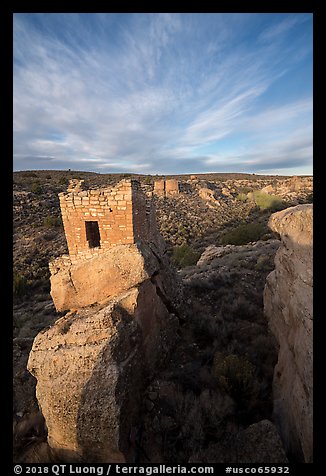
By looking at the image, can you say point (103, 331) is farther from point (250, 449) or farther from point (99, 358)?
point (250, 449)

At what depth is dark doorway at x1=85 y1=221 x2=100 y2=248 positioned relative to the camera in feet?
18.5

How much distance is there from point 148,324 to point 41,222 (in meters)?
21.3

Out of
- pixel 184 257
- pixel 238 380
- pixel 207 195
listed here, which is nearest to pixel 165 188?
pixel 207 195

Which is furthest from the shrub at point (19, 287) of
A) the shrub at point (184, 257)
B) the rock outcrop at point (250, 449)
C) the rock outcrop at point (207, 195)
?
the rock outcrop at point (207, 195)

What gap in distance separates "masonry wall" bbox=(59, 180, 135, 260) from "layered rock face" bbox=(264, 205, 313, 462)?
11.3 ft

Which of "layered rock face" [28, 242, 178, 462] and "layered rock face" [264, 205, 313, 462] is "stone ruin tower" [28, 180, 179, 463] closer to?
"layered rock face" [28, 242, 178, 462]

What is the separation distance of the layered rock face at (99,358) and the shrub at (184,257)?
11.0 metres

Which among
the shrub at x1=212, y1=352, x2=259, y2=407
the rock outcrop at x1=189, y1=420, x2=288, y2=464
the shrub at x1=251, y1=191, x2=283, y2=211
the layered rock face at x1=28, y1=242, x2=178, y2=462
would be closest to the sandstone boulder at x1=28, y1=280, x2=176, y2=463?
the layered rock face at x1=28, y1=242, x2=178, y2=462

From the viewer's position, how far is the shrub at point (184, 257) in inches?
642

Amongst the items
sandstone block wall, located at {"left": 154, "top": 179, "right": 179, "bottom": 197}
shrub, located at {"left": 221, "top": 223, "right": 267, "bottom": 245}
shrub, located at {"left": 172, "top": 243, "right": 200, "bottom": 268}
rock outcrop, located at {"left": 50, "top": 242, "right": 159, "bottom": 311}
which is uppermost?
sandstone block wall, located at {"left": 154, "top": 179, "right": 179, "bottom": 197}

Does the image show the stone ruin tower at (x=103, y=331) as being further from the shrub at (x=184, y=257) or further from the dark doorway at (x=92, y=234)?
the shrub at (x=184, y=257)

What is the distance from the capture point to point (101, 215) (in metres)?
5.36
